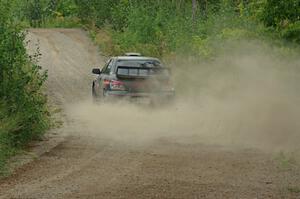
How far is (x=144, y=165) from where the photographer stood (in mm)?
11211

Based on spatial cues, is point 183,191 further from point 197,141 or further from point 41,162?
point 197,141

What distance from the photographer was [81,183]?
9695 millimetres

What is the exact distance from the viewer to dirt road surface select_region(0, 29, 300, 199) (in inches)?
364

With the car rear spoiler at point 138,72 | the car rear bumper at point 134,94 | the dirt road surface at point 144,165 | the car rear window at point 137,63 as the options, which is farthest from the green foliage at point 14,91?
the car rear window at point 137,63

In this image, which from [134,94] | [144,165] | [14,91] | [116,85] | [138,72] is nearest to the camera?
[144,165]

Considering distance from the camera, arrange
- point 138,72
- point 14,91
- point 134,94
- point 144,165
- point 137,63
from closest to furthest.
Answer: point 144,165
point 14,91
point 134,94
point 138,72
point 137,63

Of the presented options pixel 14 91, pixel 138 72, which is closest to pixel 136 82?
pixel 138 72

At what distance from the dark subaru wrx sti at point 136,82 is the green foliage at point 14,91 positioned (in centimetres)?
396

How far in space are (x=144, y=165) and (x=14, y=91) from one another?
3688 mm

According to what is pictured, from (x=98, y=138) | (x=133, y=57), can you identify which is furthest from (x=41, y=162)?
(x=133, y=57)

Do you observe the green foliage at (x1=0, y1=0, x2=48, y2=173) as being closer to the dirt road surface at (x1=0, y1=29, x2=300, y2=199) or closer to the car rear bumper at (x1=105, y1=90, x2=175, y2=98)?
the dirt road surface at (x1=0, y1=29, x2=300, y2=199)

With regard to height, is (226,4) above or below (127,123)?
above

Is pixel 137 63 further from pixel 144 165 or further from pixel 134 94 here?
pixel 144 165

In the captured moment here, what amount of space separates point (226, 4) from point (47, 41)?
708 inches
